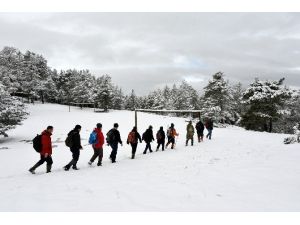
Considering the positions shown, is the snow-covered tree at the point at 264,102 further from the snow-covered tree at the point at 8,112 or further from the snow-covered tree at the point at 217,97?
the snow-covered tree at the point at 8,112

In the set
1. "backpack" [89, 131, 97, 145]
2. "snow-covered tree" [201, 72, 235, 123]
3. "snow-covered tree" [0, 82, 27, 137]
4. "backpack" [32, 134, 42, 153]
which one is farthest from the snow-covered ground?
"snow-covered tree" [201, 72, 235, 123]

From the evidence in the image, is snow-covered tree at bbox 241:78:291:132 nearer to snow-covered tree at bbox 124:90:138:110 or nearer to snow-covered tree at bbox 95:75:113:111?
snow-covered tree at bbox 95:75:113:111

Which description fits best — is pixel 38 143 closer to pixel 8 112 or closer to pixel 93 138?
pixel 93 138

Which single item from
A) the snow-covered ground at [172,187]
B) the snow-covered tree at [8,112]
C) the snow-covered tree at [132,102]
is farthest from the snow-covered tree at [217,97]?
the snow-covered tree at [132,102]

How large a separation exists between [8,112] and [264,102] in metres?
36.8

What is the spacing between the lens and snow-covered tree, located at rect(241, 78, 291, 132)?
44156 millimetres

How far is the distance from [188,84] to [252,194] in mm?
87597

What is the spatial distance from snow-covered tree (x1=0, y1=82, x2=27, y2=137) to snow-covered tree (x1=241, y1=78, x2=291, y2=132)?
34033 millimetres

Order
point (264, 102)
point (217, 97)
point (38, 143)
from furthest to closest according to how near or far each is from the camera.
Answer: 1. point (217, 97)
2. point (264, 102)
3. point (38, 143)

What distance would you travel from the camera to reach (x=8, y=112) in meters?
29.6

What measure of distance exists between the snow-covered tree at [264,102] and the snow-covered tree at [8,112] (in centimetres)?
3403

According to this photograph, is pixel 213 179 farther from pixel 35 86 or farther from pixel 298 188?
pixel 35 86

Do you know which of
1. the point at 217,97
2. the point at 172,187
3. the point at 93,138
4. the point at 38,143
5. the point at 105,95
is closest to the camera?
the point at 172,187

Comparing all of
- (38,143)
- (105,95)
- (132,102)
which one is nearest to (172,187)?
(38,143)
